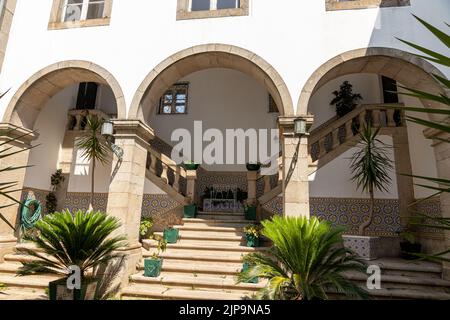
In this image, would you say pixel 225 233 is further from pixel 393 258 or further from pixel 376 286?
pixel 393 258

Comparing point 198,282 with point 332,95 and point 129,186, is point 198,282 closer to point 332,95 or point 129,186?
point 129,186

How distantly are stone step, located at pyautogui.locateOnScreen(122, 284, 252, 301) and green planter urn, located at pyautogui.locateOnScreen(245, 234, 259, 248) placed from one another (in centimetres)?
126

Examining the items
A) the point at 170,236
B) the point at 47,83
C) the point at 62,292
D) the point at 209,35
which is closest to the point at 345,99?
the point at 209,35

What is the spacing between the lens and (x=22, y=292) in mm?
5234

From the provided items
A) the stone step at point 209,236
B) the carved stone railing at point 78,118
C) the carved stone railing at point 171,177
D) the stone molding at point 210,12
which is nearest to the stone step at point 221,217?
the carved stone railing at point 171,177

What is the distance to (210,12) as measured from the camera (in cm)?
637

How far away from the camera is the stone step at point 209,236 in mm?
6594

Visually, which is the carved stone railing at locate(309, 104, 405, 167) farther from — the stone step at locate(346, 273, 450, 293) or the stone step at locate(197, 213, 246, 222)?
the stone step at locate(346, 273, 450, 293)

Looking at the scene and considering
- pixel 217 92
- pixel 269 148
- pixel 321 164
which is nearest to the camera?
pixel 321 164

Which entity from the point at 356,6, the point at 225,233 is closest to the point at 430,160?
the point at 356,6

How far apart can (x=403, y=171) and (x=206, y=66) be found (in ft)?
18.6

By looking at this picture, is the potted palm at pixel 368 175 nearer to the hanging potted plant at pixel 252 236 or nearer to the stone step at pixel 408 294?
the stone step at pixel 408 294

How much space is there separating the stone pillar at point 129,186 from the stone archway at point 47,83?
75cm
